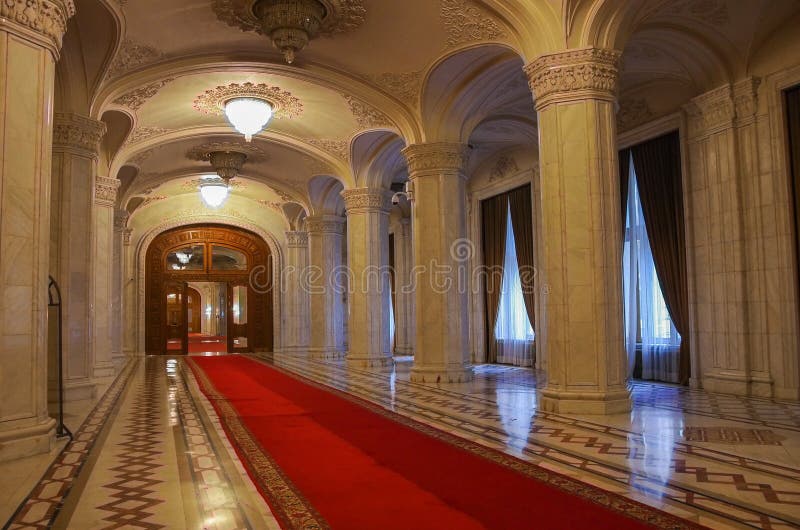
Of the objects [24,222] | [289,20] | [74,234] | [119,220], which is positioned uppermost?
[289,20]

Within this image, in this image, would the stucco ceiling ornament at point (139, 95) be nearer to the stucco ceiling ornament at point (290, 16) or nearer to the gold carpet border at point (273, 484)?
the stucco ceiling ornament at point (290, 16)

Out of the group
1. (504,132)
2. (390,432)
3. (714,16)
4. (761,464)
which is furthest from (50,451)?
(504,132)

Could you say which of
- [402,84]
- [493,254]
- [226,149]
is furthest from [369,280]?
[402,84]

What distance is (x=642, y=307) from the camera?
11.0 meters

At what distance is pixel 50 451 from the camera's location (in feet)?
16.9

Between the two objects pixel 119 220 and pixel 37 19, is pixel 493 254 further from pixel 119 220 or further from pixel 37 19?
pixel 37 19

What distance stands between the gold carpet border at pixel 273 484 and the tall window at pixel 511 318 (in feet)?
28.0

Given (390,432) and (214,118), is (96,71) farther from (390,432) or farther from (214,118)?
(390,432)

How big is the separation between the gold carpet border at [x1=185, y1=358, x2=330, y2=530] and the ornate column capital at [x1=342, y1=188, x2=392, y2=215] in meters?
7.80

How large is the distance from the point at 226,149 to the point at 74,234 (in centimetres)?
677

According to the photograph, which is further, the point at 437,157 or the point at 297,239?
the point at 297,239

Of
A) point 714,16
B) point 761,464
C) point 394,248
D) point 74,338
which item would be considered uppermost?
point 714,16

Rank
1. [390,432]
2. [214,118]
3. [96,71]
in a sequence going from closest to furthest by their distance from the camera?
[390,432], [96,71], [214,118]

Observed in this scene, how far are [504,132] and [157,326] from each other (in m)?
13.4
